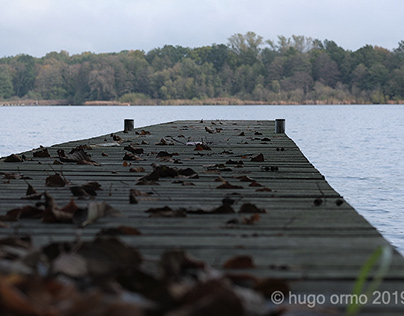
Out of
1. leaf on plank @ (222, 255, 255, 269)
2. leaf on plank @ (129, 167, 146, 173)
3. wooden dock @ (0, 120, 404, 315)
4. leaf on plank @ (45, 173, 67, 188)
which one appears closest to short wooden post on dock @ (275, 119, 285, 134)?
wooden dock @ (0, 120, 404, 315)

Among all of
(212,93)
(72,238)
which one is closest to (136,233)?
(72,238)

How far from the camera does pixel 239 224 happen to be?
2611 millimetres

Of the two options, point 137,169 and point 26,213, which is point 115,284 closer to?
point 26,213

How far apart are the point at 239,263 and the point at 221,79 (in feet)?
331

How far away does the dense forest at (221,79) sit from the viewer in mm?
97188

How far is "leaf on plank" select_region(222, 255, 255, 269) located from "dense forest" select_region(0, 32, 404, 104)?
314 feet

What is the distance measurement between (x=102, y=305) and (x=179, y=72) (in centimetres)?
10052

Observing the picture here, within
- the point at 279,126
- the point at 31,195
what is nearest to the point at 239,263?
the point at 31,195

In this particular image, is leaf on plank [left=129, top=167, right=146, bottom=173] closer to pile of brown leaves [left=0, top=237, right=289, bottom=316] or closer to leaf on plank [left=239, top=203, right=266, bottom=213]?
leaf on plank [left=239, top=203, right=266, bottom=213]

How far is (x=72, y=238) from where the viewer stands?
226cm

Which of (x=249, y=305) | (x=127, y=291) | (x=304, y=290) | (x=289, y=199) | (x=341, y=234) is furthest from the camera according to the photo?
(x=289, y=199)

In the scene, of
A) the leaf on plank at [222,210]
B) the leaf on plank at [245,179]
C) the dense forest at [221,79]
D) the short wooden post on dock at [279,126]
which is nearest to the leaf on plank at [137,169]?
the leaf on plank at [245,179]

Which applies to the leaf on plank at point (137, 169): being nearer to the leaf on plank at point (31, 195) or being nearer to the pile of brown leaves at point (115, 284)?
the leaf on plank at point (31, 195)

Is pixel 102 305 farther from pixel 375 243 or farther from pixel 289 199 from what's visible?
pixel 289 199
